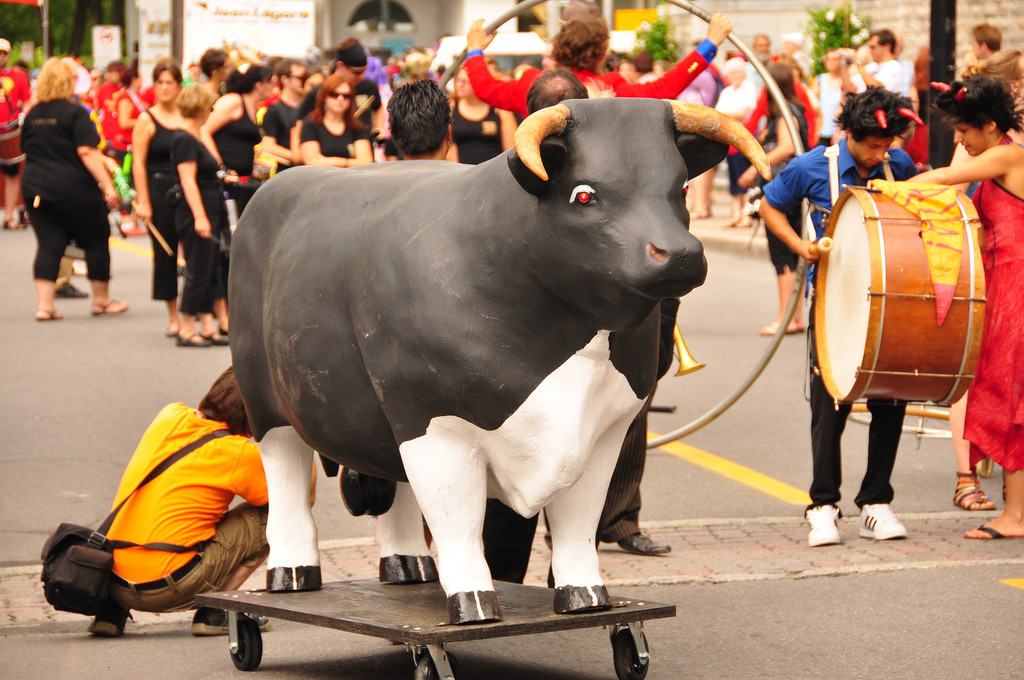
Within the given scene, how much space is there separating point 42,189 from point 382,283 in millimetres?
10868

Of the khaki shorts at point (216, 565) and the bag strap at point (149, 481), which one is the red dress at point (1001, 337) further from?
the bag strap at point (149, 481)

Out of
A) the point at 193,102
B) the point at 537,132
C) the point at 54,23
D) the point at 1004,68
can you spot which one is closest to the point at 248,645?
the point at 537,132

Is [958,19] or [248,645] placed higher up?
[958,19]

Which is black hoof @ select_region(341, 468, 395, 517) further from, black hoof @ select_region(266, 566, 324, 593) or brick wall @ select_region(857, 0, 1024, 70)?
brick wall @ select_region(857, 0, 1024, 70)

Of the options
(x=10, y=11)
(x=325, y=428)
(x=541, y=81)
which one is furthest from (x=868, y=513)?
(x=10, y=11)

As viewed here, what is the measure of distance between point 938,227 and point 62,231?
996 cm

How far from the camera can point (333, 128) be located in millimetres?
13117

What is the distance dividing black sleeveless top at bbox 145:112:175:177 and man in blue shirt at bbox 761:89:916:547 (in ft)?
23.2

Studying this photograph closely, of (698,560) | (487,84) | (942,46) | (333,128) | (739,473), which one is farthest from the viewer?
(333,128)

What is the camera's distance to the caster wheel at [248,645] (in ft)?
19.7

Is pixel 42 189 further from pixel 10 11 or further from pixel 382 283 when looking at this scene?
pixel 10 11

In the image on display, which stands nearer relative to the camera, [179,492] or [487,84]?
[179,492]

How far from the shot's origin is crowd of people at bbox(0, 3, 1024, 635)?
21.8ft

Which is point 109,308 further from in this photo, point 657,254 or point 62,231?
point 657,254
